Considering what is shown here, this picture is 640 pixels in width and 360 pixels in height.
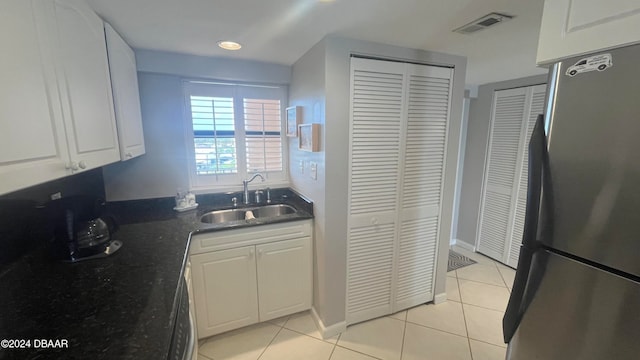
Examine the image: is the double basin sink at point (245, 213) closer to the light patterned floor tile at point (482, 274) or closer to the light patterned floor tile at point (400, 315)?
the light patterned floor tile at point (400, 315)

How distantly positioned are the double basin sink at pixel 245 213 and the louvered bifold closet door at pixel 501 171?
100 inches

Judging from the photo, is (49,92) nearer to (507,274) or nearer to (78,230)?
(78,230)

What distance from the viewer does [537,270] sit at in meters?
0.87

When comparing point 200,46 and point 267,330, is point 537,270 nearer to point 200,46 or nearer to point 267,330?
point 267,330

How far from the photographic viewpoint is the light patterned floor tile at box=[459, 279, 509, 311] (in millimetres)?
2428

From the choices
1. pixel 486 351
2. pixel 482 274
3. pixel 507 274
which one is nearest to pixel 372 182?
pixel 486 351

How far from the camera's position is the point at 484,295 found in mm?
2561

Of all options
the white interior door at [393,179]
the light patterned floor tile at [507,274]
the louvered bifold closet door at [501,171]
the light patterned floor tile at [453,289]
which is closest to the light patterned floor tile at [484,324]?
the light patterned floor tile at [453,289]

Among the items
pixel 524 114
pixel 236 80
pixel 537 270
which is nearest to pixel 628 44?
pixel 537 270

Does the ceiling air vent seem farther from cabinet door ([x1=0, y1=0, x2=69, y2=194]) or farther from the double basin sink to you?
cabinet door ([x1=0, y1=0, x2=69, y2=194])

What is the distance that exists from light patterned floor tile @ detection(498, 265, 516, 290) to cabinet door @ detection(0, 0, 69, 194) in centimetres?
365

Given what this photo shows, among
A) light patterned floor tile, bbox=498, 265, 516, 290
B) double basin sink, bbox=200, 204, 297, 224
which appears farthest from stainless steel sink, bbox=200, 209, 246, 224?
light patterned floor tile, bbox=498, 265, 516, 290

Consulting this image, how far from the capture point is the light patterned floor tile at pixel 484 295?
2428mm

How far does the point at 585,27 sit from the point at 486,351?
2129mm
